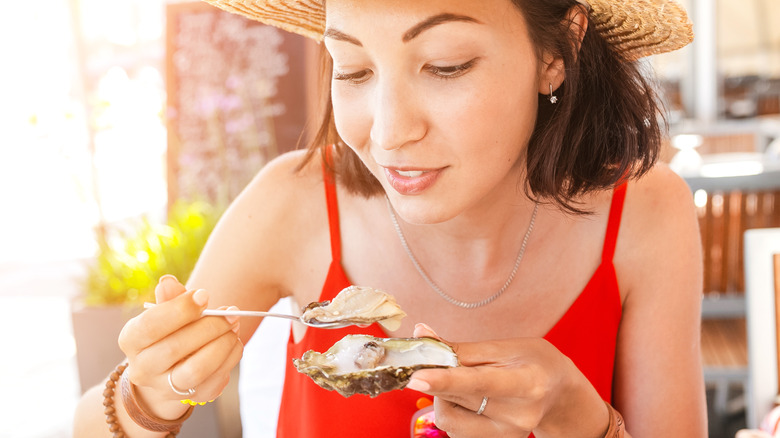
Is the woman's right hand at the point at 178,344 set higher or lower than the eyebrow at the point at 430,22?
lower

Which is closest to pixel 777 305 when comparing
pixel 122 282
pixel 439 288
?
pixel 439 288

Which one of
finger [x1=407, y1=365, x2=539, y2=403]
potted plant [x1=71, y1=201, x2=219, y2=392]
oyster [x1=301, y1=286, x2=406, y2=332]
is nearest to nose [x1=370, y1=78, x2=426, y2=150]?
oyster [x1=301, y1=286, x2=406, y2=332]

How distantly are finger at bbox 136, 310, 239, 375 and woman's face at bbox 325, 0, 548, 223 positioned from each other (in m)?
0.35

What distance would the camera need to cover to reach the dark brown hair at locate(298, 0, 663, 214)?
1271 mm

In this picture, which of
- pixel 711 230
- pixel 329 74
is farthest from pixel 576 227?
pixel 711 230

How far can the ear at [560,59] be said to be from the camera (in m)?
1.18

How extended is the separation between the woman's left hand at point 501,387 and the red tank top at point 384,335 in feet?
1.30

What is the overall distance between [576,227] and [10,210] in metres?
7.87

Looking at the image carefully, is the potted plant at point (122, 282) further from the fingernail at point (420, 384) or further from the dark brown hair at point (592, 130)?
the fingernail at point (420, 384)

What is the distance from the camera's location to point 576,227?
1.50 m

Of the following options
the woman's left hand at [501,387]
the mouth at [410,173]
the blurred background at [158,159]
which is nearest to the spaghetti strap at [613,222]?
the blurred background at [158,159]

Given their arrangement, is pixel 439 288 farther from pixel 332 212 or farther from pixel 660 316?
pixel 660 316

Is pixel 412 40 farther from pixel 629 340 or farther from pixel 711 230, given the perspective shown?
pixel 711 230

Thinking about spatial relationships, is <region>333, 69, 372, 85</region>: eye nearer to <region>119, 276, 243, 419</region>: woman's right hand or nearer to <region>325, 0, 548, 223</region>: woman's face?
<region>325, 0, 548, 223</region>: woman's face
